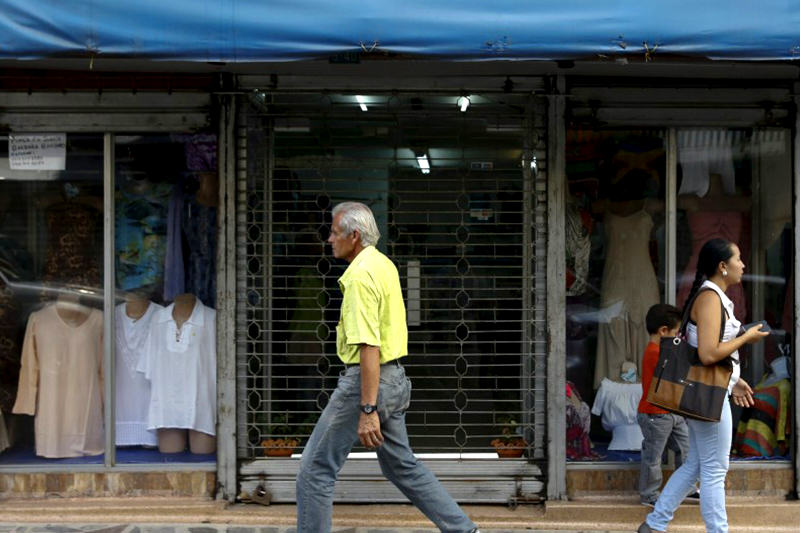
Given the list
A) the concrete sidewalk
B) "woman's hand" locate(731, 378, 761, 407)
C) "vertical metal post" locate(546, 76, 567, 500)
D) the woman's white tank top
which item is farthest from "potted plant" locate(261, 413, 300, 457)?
"woman's hand" locate(731, 378, 761, 407)

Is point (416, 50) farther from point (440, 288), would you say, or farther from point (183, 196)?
point (183, 196)

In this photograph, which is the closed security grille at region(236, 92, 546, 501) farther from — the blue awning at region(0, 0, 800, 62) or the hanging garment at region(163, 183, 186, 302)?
the blue awning at region(0, 0, 800, 62)

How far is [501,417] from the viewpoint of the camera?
21.3ft

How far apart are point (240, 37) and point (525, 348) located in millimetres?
2839

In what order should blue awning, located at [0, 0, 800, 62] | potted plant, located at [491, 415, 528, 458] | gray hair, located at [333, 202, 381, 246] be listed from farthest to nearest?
1. potted plant, located at [491, 415, 528, 458]
2. blue awning, located at [0, 0, 800, 62]
3. gray hair, located at [333, 202, 381, 246]

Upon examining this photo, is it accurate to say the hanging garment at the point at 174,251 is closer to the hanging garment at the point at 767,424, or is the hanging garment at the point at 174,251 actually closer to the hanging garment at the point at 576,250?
the hanging garment at the point at 576,250

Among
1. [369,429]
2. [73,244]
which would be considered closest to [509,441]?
[369,429]

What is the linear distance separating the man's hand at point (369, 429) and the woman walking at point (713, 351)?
1.84 meters

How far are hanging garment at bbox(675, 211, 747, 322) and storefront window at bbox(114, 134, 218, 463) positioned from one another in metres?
3.49

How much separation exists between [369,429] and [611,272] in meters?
2.82

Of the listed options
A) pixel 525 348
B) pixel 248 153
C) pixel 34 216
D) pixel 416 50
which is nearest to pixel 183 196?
pixel 248 153

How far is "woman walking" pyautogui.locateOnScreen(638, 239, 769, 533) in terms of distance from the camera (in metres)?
5.07

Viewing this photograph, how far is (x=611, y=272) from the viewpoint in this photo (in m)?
6.84

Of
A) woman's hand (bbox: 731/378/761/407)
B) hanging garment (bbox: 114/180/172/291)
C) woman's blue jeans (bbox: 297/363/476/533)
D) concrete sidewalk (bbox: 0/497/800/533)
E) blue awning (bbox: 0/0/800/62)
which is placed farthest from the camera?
hanging garment (bbox: 114/180/172/291)
